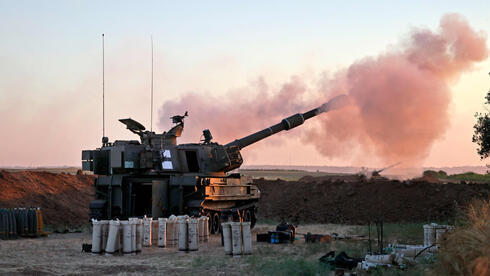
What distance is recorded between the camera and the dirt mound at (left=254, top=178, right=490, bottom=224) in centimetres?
3275

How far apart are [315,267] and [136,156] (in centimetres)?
1288

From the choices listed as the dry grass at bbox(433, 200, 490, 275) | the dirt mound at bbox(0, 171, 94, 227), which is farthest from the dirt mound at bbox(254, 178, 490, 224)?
the dry grass at bbox(433, 200, 490, 275)

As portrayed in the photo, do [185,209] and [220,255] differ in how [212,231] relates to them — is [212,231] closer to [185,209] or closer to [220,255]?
[185,209]

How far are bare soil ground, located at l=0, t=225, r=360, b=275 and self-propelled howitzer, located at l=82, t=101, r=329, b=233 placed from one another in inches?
121

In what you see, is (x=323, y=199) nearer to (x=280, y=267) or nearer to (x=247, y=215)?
(x=247, y=215)

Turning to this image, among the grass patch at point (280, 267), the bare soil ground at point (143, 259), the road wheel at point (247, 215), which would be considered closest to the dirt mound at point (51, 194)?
the road wheel at point (247, 215)

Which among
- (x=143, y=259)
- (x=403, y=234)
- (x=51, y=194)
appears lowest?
(x=143, y=259)

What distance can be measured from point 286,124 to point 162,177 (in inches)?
251

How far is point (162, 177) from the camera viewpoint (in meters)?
25.9

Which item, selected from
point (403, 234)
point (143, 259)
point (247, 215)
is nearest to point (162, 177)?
point (247, 215)

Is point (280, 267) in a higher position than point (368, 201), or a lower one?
lower

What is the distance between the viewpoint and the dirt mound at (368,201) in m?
32.8

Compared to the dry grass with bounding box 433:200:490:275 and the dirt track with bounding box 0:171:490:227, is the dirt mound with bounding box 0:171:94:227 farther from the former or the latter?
the dry grass with bounding box 433:200:490:275

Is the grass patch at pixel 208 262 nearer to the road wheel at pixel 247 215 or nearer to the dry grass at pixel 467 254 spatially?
the dry grass at pixel 467 254
